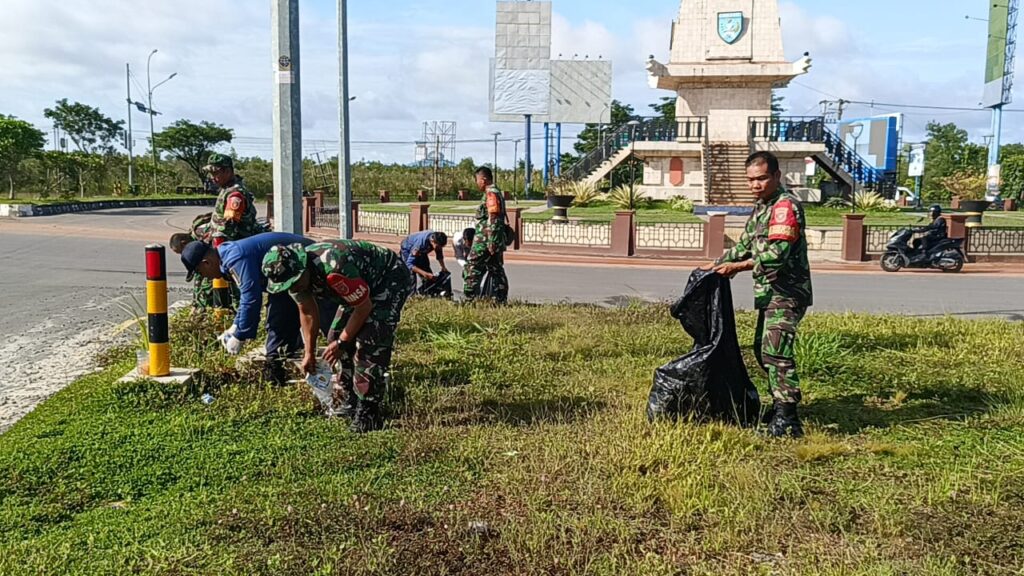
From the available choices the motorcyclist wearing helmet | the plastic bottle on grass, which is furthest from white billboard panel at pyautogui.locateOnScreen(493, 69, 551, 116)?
the plastic bottle on grass

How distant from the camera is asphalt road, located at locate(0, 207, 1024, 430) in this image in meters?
6.86

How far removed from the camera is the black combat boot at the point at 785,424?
477 cm

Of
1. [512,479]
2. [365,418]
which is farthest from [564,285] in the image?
[512,479]

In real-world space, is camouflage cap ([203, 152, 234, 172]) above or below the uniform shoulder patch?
above

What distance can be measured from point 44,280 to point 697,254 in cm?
1304

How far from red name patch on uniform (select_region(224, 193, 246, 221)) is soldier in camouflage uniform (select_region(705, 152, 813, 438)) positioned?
13.9 feet

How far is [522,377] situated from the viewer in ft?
20.0

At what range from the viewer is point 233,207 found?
709 centimetres

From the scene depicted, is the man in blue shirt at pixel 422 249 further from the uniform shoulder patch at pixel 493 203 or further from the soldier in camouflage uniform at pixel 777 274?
the soldier in camouflage uniform at pixel 777 274

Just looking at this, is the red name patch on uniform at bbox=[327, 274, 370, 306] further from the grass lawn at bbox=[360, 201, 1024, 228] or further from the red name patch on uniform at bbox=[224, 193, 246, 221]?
the grass lawn at bbox=[360, 201, 1024, 228]

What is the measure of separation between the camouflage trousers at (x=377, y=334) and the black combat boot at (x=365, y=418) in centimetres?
4

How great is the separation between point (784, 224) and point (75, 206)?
34924 mm

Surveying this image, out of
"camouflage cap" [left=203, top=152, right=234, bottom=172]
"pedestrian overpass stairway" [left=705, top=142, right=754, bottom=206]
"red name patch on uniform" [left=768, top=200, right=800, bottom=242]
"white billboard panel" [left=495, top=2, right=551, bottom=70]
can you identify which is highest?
"white billboard panel" [left=495, top=2, right=551, bottom=70]

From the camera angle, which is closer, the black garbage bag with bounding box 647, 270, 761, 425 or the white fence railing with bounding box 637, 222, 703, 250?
the black garbage bag with bounding box 647, 270, 761, 425
